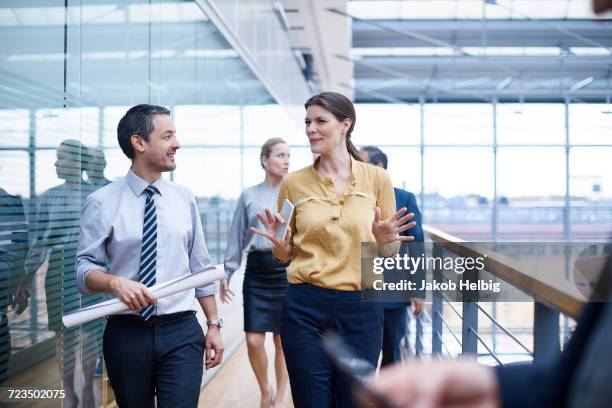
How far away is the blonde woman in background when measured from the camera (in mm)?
4141

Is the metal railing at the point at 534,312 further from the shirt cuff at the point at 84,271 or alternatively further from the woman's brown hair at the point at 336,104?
the shirt cuff at the point at 84,271

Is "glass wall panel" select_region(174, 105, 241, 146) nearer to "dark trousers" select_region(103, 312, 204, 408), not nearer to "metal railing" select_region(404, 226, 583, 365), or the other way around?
"metal railing" select_region(404, 226, 583, 365)

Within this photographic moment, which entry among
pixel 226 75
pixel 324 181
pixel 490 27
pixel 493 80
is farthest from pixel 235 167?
pixel 493 80

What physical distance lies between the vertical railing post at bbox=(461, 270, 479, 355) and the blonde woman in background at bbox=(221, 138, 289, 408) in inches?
63.7

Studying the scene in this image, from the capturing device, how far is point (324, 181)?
2.56m

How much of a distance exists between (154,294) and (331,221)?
75 centimetres

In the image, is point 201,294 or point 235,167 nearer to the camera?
point 201,294

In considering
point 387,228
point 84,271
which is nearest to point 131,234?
point 84,271

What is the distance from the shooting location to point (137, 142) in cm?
227

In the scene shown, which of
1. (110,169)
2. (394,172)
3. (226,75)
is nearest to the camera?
(110,169)

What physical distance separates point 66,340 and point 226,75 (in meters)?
3.20

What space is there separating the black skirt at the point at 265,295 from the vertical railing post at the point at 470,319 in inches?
65.4

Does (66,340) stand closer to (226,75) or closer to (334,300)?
(334,300)

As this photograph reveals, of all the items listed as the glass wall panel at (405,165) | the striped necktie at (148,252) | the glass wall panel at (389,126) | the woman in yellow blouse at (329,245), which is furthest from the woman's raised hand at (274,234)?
the glass wall panel at (405,165)
